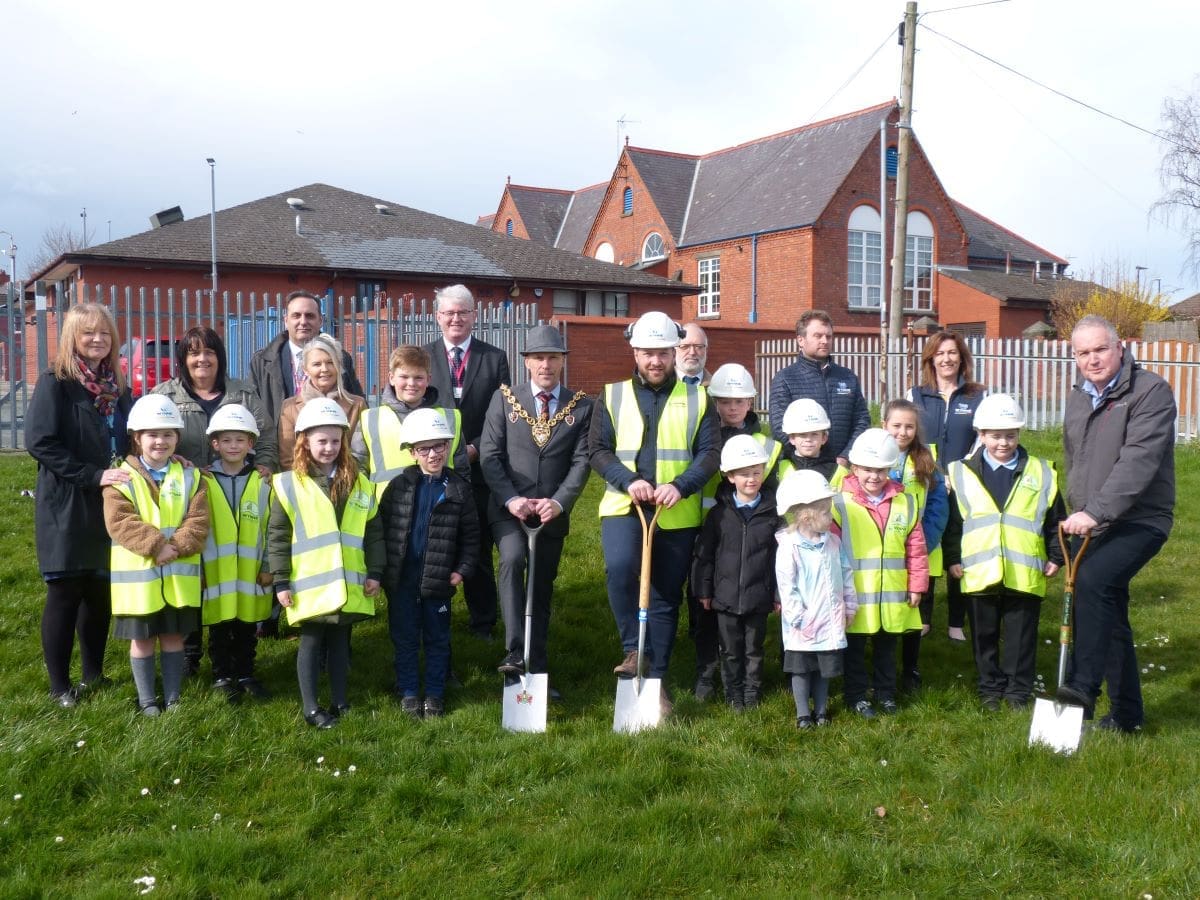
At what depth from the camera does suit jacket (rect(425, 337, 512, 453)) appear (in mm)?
6301

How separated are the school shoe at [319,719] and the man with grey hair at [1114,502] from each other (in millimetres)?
3730

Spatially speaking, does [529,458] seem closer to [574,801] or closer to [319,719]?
[319,719]

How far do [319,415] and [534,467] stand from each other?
4.07 ft

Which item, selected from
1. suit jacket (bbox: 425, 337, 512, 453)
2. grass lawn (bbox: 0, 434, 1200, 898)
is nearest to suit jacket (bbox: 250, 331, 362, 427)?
suit jacket (bbox: 425, 337, 512, 453)

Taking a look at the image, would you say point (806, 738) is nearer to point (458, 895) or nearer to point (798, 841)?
point (798, 841)

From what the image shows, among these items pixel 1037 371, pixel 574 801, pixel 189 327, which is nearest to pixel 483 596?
pixel 574 801

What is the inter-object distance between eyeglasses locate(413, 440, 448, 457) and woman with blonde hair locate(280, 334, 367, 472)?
495mm

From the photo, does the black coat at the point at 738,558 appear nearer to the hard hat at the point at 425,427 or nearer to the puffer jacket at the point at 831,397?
the puffer jacket at the point at 831,397

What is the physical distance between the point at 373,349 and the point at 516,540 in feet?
41.2

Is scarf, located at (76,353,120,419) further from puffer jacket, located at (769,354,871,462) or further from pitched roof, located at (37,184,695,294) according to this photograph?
pitched roof, located at (37,184,695,294)

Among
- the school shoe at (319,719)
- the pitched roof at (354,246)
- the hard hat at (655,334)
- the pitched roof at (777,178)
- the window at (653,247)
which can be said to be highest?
the pitched roof at (777,178)

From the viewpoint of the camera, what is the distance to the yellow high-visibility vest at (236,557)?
5305 mm

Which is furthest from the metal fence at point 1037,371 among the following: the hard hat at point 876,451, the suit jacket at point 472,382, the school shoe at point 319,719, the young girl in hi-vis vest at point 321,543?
the school shoe at point 319,719

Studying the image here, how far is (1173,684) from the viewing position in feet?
20.5
